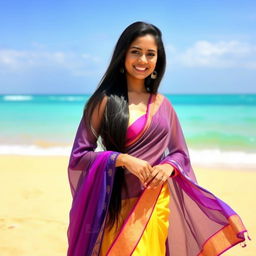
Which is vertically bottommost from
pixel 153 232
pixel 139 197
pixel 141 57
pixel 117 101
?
pixel 153 232

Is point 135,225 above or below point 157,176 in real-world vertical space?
below

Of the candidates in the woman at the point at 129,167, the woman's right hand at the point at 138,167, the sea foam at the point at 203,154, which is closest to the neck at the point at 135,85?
the woman at the point at 129,167

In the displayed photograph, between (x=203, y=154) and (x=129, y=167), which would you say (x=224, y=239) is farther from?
(x=203, y=154)

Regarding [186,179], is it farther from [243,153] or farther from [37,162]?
[243,153]

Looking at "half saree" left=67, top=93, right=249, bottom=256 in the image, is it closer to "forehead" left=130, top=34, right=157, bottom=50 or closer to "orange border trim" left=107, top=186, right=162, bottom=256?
"orange border trim" left=107, top=186, right=162, bottom=256

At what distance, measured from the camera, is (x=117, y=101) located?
2.28 metres

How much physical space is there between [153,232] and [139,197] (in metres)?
0.19

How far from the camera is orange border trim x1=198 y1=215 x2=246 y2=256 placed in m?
2.37

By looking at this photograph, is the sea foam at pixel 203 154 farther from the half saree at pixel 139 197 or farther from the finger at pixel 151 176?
the finger at pixel 151 176

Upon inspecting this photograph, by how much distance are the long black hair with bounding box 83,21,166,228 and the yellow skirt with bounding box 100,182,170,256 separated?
0.04 m

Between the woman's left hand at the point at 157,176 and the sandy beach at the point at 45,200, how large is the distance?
221cm

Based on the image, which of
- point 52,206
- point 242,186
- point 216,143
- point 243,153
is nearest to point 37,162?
point 52,206

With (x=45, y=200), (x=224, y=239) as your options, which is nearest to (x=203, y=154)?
(x=45, y=200)

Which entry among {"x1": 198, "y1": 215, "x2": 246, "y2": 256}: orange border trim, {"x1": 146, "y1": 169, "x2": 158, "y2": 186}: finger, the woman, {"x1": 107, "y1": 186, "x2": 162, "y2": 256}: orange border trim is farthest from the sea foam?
{"x1": 146, "y1": 169, "x2": 158, "y2": 186}: finger
